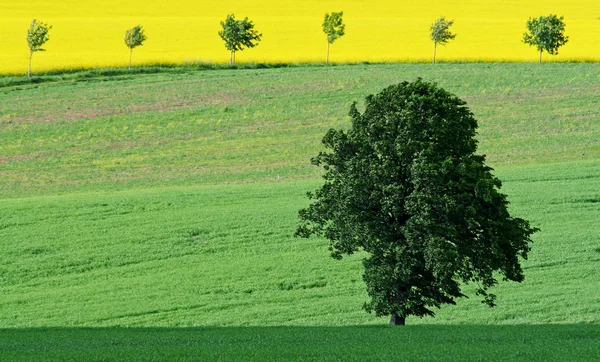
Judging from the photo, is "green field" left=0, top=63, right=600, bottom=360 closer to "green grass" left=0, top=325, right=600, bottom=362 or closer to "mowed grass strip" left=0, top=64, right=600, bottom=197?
"green grass" left=0, top=325, right=600, bottom=362

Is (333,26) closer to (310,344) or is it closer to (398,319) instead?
(398,319)

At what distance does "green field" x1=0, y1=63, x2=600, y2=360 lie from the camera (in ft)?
55.1

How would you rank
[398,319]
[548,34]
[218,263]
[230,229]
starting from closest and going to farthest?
1. [398,319]
2. [218,263]
3. [230,229]
4. [548,34]

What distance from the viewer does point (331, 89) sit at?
66.0 meters

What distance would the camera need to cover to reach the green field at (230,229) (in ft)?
55.1

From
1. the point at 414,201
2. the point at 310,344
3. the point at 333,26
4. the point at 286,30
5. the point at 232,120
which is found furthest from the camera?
the point at 286,30

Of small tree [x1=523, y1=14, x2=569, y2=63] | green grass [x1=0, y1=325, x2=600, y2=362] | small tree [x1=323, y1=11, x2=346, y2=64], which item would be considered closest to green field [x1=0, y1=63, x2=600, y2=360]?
green grass [x1=0, y1=325, x2=600, y2=362]

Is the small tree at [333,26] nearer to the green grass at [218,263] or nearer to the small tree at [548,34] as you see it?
the small tree at [548,34]

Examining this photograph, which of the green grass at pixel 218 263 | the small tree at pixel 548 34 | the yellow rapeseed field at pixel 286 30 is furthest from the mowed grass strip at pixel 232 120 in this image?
the yellow rapeseed field at pixel 286 30

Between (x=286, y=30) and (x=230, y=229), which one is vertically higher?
(x=286, y=30)

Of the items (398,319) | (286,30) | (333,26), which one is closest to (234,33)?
(333,26)

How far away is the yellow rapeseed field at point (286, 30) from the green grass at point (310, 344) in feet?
207

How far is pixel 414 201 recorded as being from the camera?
20.5 metres

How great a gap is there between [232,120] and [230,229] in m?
26.7
